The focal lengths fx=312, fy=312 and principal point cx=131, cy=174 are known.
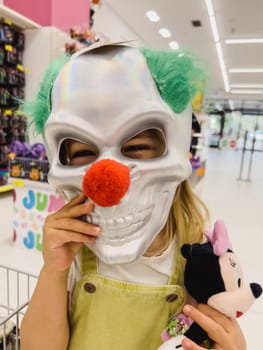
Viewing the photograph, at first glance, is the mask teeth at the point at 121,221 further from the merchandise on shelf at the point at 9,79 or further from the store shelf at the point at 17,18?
the store shelf at the point at 17,18

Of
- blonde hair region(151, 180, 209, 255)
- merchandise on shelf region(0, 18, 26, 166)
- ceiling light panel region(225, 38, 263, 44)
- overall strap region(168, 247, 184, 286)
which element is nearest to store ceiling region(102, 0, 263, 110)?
ceiling light panel region(225, 38, 263, 44)

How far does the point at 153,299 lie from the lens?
19.9 inches

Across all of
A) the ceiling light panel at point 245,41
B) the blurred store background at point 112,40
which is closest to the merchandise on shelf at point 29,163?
the blurred store background at point 112,40

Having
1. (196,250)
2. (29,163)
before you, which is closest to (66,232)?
(196,250)

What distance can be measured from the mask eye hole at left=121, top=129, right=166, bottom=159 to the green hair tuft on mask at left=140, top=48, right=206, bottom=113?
0.16 ft

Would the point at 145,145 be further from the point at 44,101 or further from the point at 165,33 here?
the point at 165,33

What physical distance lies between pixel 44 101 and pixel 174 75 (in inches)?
7.7

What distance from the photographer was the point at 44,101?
47cm

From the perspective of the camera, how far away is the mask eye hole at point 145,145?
0.44m

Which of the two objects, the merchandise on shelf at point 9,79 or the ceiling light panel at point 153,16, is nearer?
the merchandise on shelf at point 9,79

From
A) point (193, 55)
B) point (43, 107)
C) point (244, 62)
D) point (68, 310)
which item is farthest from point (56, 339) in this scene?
point (244, 62)

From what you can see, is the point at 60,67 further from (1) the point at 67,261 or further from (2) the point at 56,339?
(2) the point at 56,339

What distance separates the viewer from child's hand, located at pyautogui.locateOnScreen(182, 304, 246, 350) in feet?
1.39

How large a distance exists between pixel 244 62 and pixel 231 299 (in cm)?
787
